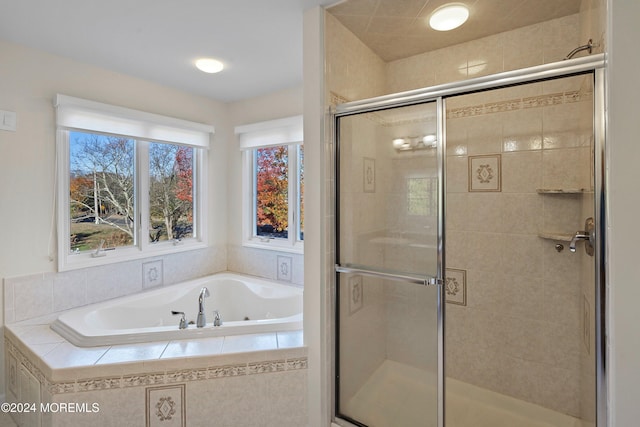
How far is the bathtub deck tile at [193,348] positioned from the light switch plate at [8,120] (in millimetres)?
1667

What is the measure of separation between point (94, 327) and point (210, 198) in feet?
4.73

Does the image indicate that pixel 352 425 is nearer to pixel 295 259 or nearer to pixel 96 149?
pixel 295 259

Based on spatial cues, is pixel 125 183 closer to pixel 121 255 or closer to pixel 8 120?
pixel 121 255

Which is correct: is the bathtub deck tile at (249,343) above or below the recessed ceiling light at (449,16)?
below

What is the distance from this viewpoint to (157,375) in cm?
156

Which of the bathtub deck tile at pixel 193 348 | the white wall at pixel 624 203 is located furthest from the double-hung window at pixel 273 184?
the white wall at pixel 624 203

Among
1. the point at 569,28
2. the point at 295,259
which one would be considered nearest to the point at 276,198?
the point at 295,259

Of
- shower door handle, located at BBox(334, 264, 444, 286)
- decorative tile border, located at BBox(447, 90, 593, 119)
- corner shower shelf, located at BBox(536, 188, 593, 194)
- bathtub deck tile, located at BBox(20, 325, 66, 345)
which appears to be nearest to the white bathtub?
bathtub deck tile, located at BBox(20, 325, 66, 345)

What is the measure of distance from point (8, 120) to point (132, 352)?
1630mm

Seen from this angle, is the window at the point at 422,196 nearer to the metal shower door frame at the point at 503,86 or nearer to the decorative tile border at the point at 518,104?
the metal shower door frame at the point at 503,86

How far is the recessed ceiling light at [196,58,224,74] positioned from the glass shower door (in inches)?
46.8

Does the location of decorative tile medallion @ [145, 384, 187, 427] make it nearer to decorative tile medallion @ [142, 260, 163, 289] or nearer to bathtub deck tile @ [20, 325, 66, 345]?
bathtub deck tile @ [20, 325, 66, 345]

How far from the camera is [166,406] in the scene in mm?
1564

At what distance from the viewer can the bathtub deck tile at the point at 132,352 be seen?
1.56 meters
